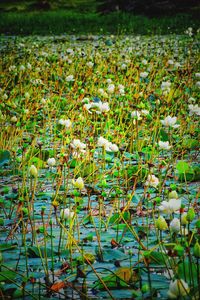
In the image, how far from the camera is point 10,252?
1.90 meters

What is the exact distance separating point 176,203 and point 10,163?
1869mm

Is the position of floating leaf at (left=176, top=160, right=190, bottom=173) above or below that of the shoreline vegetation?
below

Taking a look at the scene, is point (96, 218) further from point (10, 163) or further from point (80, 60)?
point (80, 60)

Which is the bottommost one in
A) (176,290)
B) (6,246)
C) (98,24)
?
(6,246)

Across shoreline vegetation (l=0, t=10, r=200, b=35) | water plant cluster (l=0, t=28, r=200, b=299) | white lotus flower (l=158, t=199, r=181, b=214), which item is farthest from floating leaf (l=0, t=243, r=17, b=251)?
shoreline vegetation (l=0, t=10, r=200, b=35)

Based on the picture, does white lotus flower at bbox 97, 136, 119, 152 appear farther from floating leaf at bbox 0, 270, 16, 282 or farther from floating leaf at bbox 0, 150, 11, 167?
→ floating leaf at bbox 0, 270, 16, 282

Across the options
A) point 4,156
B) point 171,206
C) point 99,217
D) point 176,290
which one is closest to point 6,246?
point 99,217

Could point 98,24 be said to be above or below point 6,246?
above

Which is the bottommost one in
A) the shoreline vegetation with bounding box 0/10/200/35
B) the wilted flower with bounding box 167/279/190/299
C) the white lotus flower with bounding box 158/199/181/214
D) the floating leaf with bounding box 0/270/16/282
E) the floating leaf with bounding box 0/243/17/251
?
the floating leaf with bounding box 0/243/17/251

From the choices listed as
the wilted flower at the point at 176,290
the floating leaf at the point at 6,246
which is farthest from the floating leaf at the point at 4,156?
the wilted flower at the point at 176,290

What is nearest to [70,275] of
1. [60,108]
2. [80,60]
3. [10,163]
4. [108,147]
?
[108,147]

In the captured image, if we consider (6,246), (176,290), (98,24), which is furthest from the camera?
(98,24)

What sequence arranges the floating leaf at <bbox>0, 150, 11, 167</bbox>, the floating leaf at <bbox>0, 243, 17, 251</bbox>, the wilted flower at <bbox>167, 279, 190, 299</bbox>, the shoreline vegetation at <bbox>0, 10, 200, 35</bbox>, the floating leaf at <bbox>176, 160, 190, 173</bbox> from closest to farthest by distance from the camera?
1. the wilted flower at <bbox>167, 279, 190, 299</bbox>
2. the floating leaf at <bbox>0, 243, 17, 251</bbox>
3. the floating leaf at <bbox>176, 160, 190, 173</bbox>
4. the floating leaf at <bbox>0, 150, 11, 167</bbox>
5. the shoreline vegetation at <bbox>0, 10, 200, 35</bbox>

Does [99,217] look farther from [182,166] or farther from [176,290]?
[176,290]
